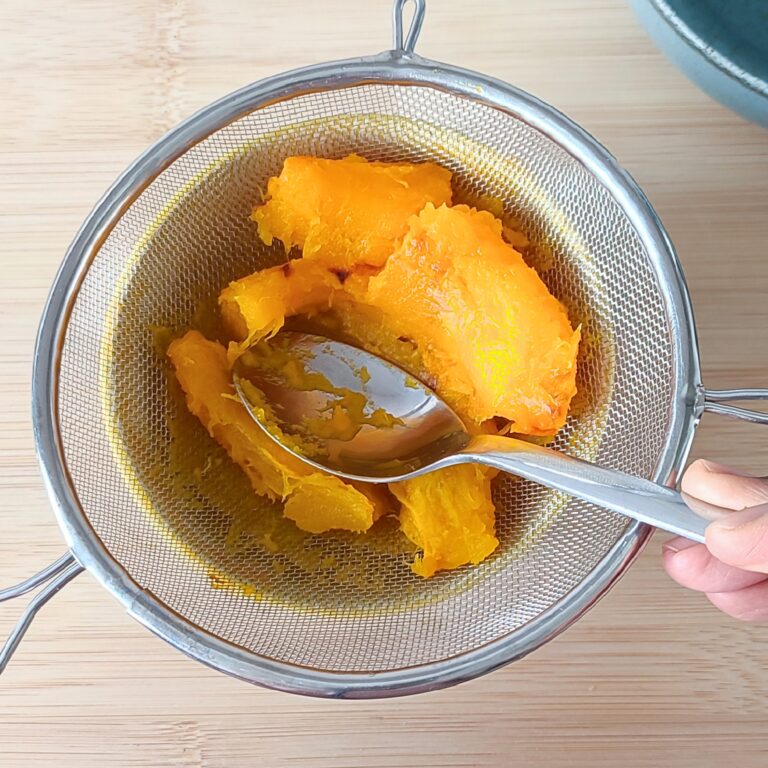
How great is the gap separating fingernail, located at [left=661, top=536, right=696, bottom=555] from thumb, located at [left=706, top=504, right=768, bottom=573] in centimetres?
21

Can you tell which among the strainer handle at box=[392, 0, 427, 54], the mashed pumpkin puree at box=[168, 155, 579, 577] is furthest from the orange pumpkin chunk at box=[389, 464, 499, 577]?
the strainer handle at box=[392, 0, 427, 54]

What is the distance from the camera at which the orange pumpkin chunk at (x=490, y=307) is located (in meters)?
0.90

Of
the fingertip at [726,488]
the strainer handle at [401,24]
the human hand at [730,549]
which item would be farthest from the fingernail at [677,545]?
the strainer handle at [401,24]

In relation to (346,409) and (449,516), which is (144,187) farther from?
(449,516)

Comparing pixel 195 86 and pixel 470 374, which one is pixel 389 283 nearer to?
pixel 470 374

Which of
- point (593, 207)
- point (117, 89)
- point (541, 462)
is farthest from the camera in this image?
point (117, 89)

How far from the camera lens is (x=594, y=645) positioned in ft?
3.33

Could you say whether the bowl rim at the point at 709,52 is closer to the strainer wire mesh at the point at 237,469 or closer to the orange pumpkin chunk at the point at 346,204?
the strainer wire mesh at the point at 237,469

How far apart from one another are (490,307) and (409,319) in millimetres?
103

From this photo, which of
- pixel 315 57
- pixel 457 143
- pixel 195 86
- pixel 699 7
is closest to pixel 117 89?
pixel 195 86

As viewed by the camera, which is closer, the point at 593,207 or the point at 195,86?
the point at 593,207

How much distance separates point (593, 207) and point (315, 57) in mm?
417

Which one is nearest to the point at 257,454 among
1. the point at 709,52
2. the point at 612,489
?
the point at 612,489

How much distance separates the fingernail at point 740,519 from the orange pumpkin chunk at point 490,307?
250 millimetres
